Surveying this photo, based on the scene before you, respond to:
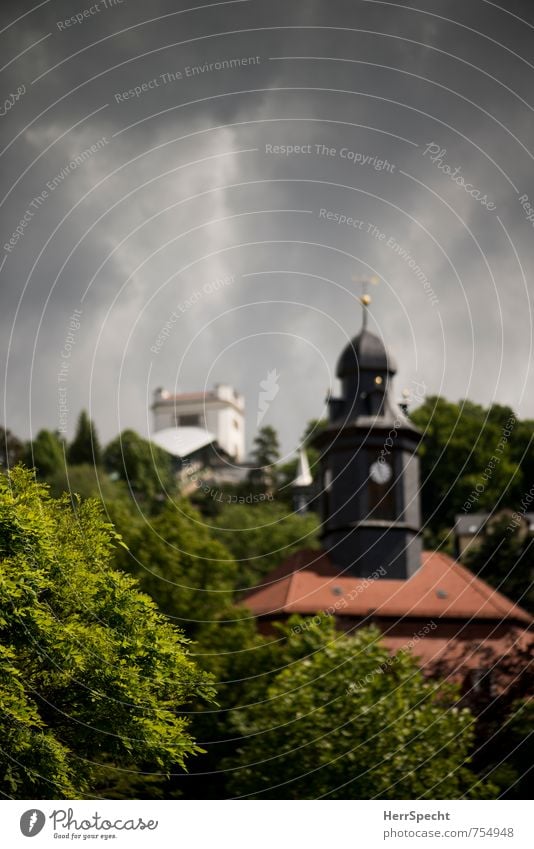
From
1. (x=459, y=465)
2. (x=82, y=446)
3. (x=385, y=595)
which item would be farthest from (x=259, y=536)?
(x=385, y=595)

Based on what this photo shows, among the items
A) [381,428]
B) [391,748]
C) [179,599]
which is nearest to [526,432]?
[381,428]

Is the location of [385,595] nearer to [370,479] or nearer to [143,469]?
[370,479]

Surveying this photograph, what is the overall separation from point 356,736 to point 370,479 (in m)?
19.1

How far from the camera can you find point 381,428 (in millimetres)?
41781

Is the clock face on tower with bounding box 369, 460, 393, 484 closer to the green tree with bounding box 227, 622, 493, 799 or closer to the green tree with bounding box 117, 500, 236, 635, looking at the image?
the green tree with bounding box 117, 500, 236, 635

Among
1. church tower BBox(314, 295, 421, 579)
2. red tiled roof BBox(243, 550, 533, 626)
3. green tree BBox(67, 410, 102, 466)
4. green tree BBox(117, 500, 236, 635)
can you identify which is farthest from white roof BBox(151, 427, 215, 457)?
green tree BBox(117, 500, 236, 635)

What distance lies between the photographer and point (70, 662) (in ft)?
42.9

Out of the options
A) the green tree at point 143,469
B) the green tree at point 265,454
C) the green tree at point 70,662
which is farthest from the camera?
the green tree at point 265,454

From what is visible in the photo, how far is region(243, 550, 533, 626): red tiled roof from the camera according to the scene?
3859 centimetres

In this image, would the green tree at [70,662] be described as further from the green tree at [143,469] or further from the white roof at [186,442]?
the green tree at [143,469]

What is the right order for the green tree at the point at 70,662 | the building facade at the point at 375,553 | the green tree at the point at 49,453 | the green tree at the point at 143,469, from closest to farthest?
1. the green tree at the point at 70,662
2. the building facade at the point at 375,553
3. the green tree at the point at 49,453
4. the green tree at the point at 143,469

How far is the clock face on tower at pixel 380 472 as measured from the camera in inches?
1599
